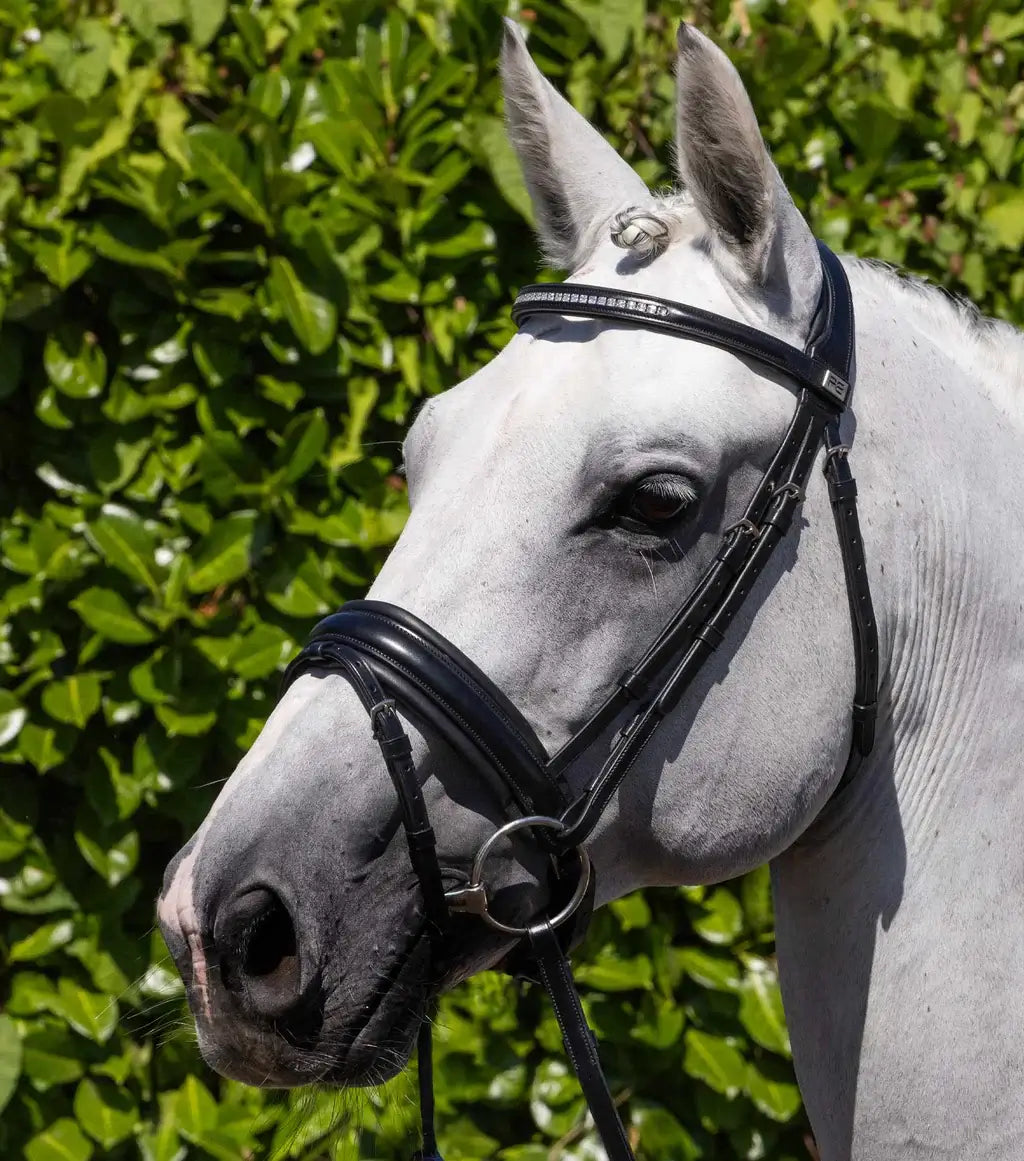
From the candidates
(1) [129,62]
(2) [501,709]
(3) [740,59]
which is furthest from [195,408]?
(2) [501,709]

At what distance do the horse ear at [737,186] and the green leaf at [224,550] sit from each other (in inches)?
65.7

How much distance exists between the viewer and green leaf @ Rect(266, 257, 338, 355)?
9.66 ft

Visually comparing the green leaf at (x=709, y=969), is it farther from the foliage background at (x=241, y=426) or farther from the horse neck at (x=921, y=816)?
the horse neck at (x=921, y=816)

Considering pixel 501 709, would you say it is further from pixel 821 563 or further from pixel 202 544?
pixel 202 544

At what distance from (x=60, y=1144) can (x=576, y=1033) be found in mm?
2197

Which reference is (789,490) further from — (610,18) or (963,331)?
(610,18)

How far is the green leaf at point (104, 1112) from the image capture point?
10.2ft

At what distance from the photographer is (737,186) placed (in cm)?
156

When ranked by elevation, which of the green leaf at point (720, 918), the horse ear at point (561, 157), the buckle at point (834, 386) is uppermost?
the horse ear at point (561, 157)

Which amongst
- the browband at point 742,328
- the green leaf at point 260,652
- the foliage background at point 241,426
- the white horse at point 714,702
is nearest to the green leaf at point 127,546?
the foliage background at point 241,426

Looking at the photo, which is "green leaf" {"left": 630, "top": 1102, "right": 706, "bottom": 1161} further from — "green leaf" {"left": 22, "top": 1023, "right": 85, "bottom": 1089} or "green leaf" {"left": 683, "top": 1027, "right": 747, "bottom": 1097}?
"green leaf" {"left": 22, "top": 1023, "right": 85, "bottom": 1089}

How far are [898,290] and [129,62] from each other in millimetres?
2129

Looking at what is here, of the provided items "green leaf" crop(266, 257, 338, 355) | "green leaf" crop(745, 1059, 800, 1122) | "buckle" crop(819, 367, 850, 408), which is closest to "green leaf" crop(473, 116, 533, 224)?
"green leaf" crop(266, 257, 338, 355)

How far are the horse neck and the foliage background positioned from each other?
5.07 ft
